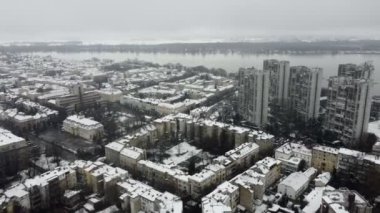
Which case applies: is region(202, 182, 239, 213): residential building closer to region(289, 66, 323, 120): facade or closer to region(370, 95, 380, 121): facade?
region(289, 66, 323, 120): facade

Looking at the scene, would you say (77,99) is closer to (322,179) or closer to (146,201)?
(146,201)

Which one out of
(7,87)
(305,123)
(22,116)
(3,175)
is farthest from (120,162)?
(7,87)

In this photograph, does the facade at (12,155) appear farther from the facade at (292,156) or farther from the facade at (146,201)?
the facade at (292,156)

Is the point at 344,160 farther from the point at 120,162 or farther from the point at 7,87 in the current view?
the point at 7,87

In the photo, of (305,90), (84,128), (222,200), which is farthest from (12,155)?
(305,90)

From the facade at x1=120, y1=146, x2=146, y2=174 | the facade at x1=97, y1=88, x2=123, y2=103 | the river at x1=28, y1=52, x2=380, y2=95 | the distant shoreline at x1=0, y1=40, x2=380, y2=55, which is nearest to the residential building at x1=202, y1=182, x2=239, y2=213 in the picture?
the facade at x1=120, y1=146, x2=146, y2=174

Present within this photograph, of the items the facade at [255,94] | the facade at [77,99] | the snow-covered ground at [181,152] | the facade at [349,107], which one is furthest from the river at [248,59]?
the snow-covered ground at [181,152]
